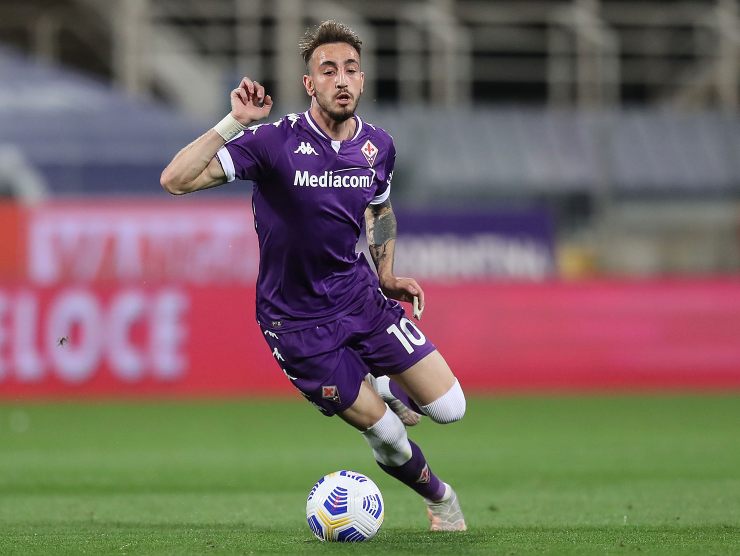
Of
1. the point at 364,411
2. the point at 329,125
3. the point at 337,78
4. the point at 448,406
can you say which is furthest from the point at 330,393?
the point at 337,78

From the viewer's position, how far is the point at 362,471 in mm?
11383

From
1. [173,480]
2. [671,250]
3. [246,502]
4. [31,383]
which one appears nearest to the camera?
[246,502]

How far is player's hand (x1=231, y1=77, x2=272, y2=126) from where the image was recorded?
6566 mm

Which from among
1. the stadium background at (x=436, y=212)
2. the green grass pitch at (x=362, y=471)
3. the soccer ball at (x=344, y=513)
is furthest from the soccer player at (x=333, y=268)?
the stadium background at (x=436, y=212)

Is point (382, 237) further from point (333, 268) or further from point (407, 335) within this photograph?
point (407, 335)

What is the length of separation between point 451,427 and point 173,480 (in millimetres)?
5456

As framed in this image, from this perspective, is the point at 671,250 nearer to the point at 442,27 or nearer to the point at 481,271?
the point at 481,271

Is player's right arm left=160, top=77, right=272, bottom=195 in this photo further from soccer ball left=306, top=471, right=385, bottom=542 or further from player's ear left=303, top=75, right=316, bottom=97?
soccer ball left=306, top=471, right=385, bottom=542

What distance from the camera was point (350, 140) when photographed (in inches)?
286

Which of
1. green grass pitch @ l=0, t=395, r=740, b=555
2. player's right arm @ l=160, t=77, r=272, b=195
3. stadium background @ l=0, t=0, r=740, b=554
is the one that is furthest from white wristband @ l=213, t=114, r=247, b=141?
stadium background @ l=0, t=0, r=740, b=554

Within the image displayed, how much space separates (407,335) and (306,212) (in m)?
0.89

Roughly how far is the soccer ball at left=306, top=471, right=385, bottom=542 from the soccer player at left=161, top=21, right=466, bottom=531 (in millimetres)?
354

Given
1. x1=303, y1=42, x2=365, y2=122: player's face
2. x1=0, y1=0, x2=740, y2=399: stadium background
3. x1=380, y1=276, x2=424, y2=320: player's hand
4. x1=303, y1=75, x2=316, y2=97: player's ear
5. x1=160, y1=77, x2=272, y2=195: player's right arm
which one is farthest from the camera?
x1=0, y1=0, x2=740, y2=399: stadium background

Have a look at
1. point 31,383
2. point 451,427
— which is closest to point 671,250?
point 451,427
